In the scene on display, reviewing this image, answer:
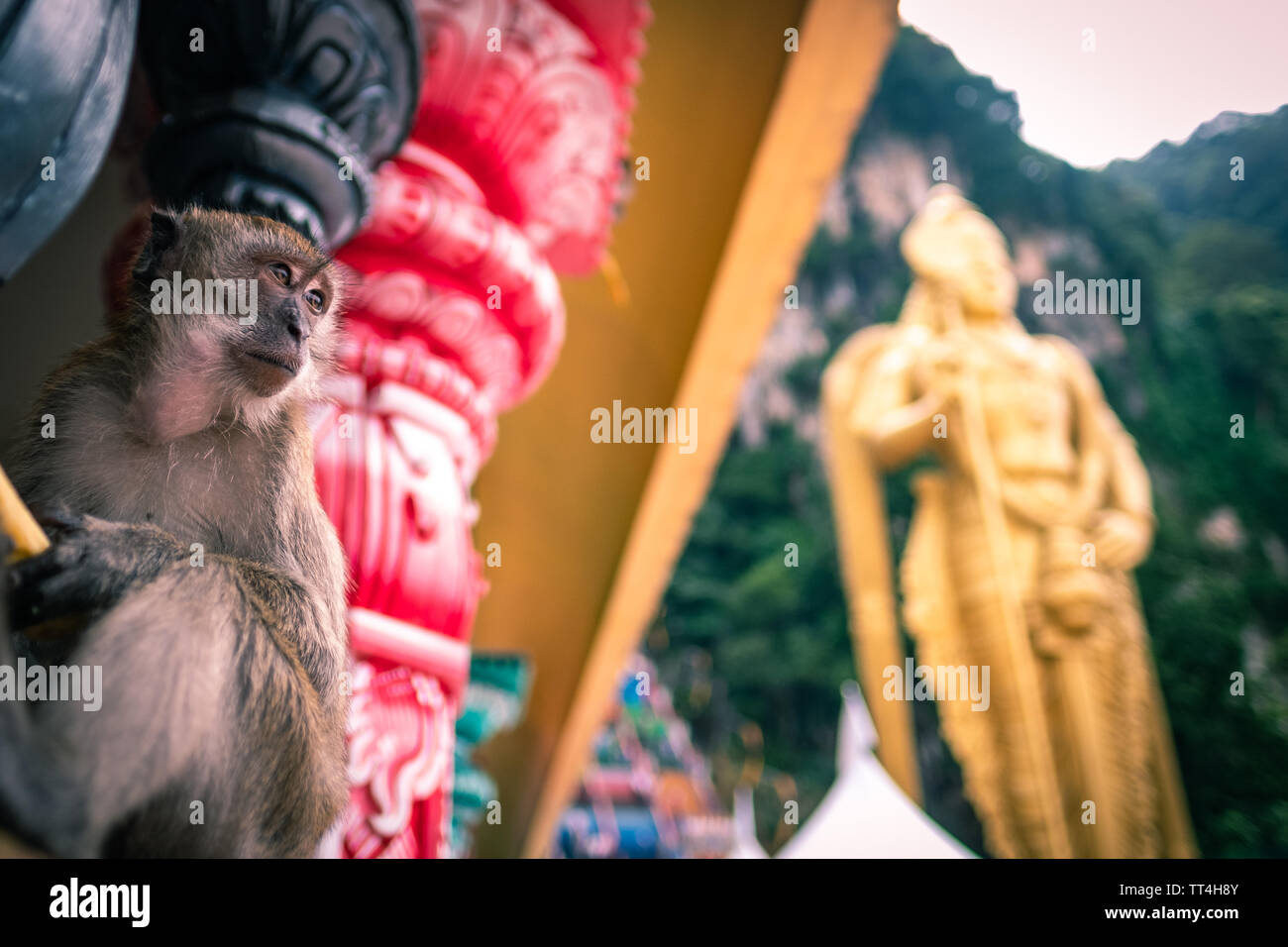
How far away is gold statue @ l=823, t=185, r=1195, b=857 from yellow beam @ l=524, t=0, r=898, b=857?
2388mm

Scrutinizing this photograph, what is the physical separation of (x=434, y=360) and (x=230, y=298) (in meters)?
0.71

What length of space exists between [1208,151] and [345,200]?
28.7ft

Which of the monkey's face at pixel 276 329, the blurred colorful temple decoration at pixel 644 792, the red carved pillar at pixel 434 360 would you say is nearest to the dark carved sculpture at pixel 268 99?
the red carved pillar at pixel 434 360

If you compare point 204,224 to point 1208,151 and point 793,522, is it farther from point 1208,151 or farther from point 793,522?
point 793,522

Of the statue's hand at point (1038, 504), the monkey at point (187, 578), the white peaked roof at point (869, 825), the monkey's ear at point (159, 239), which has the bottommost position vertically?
the white peaked roof at point (869, 825)

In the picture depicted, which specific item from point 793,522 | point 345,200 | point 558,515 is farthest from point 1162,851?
point 793,522

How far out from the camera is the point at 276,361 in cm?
84

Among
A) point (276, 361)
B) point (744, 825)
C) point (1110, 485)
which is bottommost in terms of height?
point (744, 825)

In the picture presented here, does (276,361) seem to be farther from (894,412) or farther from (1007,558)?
(894,412)

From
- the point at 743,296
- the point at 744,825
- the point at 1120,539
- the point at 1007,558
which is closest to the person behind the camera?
the point at 743,296

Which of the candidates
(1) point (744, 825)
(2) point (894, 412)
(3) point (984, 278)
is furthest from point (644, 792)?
(3) point (984, 278)

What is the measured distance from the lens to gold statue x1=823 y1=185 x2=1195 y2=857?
4.61 m

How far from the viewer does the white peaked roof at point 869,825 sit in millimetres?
4230

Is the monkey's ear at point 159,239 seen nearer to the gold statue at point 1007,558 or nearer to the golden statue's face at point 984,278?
the gold statue at point 1007,558
